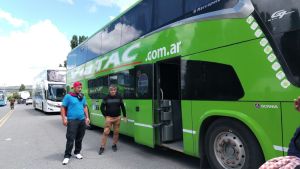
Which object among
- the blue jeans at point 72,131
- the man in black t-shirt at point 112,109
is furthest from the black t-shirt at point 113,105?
the blue jeans at point 72,131

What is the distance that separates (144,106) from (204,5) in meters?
3.05

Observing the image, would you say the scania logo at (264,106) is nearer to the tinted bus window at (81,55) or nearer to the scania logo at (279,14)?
the scania logo at (279,14)

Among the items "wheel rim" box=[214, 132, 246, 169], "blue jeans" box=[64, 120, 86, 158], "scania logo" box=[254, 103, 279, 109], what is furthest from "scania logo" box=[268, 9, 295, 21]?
"blue jeans" box=[64, 120, 86, 158]

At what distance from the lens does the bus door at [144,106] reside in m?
7.19

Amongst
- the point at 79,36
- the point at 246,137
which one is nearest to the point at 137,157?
the point at 246,137

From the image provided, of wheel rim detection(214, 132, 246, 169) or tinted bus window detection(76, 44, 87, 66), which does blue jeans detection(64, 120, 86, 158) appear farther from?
tinted bus window detection(76, 44, 87, 66)

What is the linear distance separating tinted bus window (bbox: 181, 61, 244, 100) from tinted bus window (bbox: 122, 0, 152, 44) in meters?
2.11

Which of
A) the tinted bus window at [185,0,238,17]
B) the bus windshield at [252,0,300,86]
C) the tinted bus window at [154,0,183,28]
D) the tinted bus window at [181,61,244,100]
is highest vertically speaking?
the tinted bus window at [154,0,183,28]

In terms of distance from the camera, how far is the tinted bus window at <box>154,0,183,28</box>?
20.1ft

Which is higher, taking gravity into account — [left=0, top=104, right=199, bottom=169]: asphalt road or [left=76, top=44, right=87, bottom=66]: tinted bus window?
[left=76, top=44, right=87, bottom=66]: tinted bus window

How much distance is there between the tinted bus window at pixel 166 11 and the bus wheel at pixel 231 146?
2342mm

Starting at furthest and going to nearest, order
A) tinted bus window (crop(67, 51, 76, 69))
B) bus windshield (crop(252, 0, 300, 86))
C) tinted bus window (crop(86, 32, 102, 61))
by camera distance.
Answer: tinted bus window (crop(67, 51, 76, 69)) < tinted bus window (crop(86, 32, 102, 61)) < bus windshield (crop(252, 0, 300, 86))

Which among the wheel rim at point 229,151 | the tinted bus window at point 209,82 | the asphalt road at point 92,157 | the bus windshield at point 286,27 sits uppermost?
the bus windshield at point 286,27

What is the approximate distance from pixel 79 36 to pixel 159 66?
4894 centimetres
